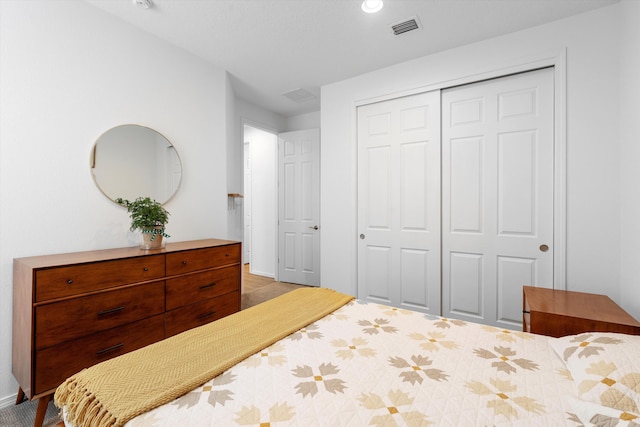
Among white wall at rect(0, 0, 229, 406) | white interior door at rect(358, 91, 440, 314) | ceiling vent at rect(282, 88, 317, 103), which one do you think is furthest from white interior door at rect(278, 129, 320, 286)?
white wall at rect(0, 0, 229, 406)

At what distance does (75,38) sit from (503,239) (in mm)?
3689

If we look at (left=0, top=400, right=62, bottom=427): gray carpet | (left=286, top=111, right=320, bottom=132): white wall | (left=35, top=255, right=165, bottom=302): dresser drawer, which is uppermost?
(left=286, top=111, right=320, bottom=132): white wall

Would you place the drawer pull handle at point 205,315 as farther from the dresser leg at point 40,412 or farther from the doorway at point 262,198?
the doorway at point 262,198

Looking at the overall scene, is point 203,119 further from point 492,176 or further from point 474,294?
point 474,294

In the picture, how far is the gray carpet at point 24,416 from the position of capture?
1655mm

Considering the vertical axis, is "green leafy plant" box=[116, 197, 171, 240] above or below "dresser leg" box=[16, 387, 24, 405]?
above

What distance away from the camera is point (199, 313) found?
2375mm

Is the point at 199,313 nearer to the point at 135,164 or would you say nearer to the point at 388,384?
the point at 135,164

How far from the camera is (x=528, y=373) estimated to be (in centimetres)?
109

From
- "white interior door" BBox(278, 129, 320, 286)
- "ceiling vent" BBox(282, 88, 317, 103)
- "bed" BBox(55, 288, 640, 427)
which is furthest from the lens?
"white interior door" BBox(278, 129, 320, 286)

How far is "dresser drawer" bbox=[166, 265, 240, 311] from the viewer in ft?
7.18

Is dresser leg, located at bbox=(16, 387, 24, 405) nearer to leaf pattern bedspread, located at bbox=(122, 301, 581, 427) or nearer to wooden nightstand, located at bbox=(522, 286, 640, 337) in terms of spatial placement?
leaf pattern bedspread, located at bbox=(122, 301, 581, 427)

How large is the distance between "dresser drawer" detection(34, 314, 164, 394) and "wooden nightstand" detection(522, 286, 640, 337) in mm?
2481

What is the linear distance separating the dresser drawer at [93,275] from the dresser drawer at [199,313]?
1.14 feet
